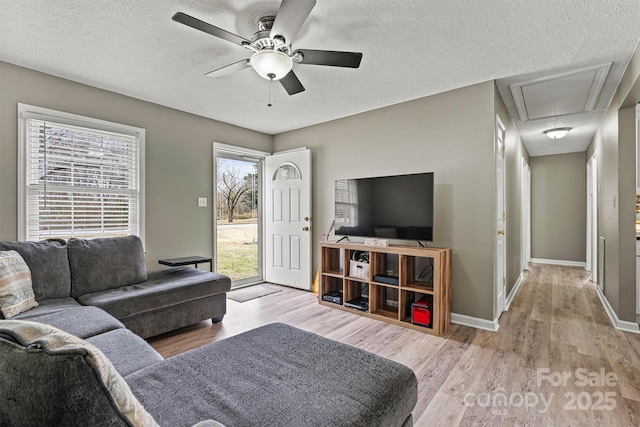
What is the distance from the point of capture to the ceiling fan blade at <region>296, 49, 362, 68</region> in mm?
2080

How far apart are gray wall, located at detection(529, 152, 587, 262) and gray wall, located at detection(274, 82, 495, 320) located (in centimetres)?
501

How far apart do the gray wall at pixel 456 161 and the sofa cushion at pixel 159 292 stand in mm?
2308

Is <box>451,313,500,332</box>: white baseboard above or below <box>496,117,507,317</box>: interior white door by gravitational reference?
below

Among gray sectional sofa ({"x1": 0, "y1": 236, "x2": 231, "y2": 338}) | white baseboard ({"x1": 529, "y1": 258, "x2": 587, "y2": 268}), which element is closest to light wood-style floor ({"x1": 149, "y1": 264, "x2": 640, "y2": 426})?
gray sectional sofa ({"x1": 0, "y1": 236, "x2": 231, "y2": 338})

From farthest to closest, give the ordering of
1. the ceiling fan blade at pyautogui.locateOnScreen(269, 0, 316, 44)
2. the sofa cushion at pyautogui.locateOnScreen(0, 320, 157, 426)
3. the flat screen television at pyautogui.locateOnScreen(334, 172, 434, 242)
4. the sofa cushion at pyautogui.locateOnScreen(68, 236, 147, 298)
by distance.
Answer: the flat screen television at pyautogui.locateOnScreen(334, 172, 434, 242) < the sofa cushion at pyautogui.locateOnScreen(68, 236, 147, 298) < the ceiling fan blade at pyautogui.locateOnScreen(269, 0, 316, 44) < the sofa cushion at pyautogui.locateOnScreen(0, 320, 157, 426)

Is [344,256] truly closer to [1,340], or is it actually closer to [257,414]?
[257,414]

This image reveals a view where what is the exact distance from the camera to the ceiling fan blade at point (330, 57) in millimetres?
2080

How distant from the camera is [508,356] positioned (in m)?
2.52

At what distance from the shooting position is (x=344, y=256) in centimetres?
372

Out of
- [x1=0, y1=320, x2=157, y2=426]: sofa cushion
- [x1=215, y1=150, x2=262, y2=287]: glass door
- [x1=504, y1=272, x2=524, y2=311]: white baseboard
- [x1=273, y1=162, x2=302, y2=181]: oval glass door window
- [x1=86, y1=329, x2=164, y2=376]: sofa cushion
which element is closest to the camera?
[x1=0, y1=320, x2=157, y2=426]: sofa cushion

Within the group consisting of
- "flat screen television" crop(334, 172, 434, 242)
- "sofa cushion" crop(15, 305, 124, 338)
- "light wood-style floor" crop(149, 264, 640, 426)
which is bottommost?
"light wood-style floor" crop(149, 264, 640, 426)

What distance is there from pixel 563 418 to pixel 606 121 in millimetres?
3745

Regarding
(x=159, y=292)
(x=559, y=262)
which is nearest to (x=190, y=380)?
(x=159, y=292)

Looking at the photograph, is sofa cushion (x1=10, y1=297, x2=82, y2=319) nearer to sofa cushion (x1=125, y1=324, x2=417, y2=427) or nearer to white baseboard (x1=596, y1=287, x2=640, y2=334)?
sofa cushion (x1=125, y1=324, x2=417, y2=427)
